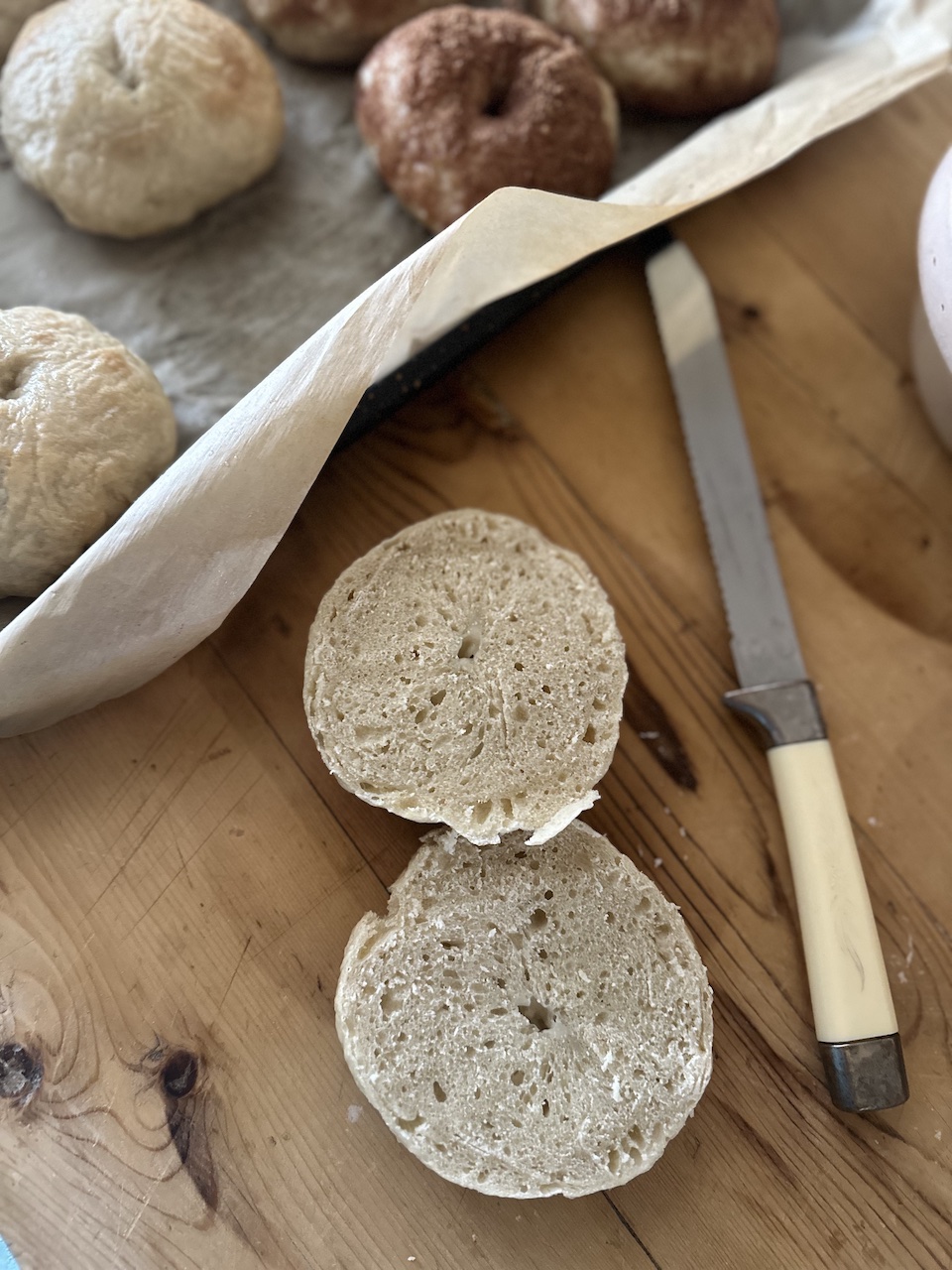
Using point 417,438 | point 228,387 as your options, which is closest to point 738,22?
point 417,438

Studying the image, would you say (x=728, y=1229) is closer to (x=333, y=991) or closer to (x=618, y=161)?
(x=333, y=991)

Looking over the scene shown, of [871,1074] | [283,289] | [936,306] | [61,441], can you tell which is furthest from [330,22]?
[871,1074]

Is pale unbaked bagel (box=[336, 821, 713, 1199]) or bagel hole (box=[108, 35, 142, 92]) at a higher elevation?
bagel hole (box=[108, 35, 142, 92])

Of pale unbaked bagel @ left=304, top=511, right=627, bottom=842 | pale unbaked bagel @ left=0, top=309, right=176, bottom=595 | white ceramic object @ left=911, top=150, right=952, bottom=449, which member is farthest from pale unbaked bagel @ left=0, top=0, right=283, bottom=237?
white ceramic object @ left=911, top=150, right=952, bottom=449

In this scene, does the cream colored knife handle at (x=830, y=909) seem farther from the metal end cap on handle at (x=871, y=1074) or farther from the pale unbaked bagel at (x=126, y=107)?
the pale unbaked bagel at (x=126, y=107)

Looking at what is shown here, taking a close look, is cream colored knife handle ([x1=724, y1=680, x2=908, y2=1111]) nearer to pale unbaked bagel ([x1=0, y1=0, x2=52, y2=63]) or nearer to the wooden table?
the wooden table

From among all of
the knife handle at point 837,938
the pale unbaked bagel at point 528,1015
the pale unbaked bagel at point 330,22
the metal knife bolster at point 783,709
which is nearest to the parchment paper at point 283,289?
the pale unbaked bagel at point 330,22

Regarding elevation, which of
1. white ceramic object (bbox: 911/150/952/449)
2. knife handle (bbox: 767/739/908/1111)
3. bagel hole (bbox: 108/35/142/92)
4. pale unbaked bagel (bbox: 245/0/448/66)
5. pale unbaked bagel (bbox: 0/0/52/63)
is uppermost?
pale unbaked bagel (bbox: 0/0/52/63)
